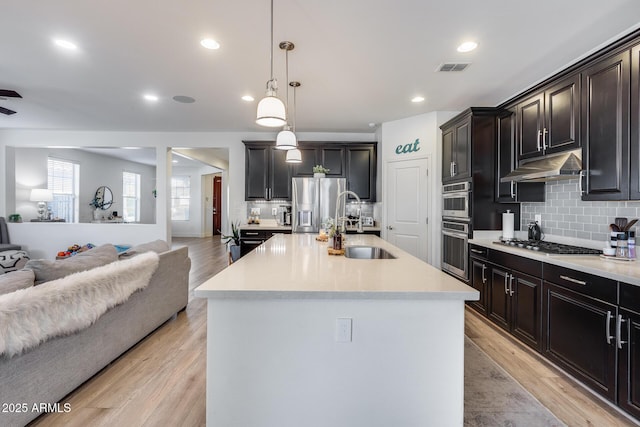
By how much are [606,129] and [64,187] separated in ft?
32.4

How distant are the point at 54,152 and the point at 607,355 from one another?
9.78 meters

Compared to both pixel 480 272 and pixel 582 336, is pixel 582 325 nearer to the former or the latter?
pixel 582 336

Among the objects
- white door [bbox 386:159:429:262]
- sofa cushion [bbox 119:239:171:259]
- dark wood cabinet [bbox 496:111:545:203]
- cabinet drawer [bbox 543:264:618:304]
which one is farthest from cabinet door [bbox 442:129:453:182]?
sofa cushion [bbox 119:239:171:259]

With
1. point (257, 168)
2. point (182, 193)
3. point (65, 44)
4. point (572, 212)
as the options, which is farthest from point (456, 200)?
point (182, 193)

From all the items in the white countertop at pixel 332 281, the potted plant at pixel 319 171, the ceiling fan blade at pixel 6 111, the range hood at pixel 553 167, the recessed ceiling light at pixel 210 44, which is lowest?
the white countertop at pixel 332 281

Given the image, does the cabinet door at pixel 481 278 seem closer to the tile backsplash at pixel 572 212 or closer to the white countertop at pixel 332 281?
the tile backsplash at pixel 572 212

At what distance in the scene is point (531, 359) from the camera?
2477 mm

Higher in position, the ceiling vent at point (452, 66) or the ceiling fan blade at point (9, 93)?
the ceiling fan blade at point (9, 93)

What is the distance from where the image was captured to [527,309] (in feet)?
8.47

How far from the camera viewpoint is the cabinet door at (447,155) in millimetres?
3995

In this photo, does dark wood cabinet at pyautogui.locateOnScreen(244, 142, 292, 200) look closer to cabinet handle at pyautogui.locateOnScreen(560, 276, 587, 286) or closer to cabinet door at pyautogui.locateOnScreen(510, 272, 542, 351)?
cabinet door at pyautogui.locateOnScreen(510, 272, 542, 351)

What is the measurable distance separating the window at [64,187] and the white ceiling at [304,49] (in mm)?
3162

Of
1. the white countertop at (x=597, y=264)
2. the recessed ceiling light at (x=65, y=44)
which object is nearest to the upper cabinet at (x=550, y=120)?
the white countertop at (x=597, y=264)

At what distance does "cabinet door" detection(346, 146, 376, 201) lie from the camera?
5391 mm
